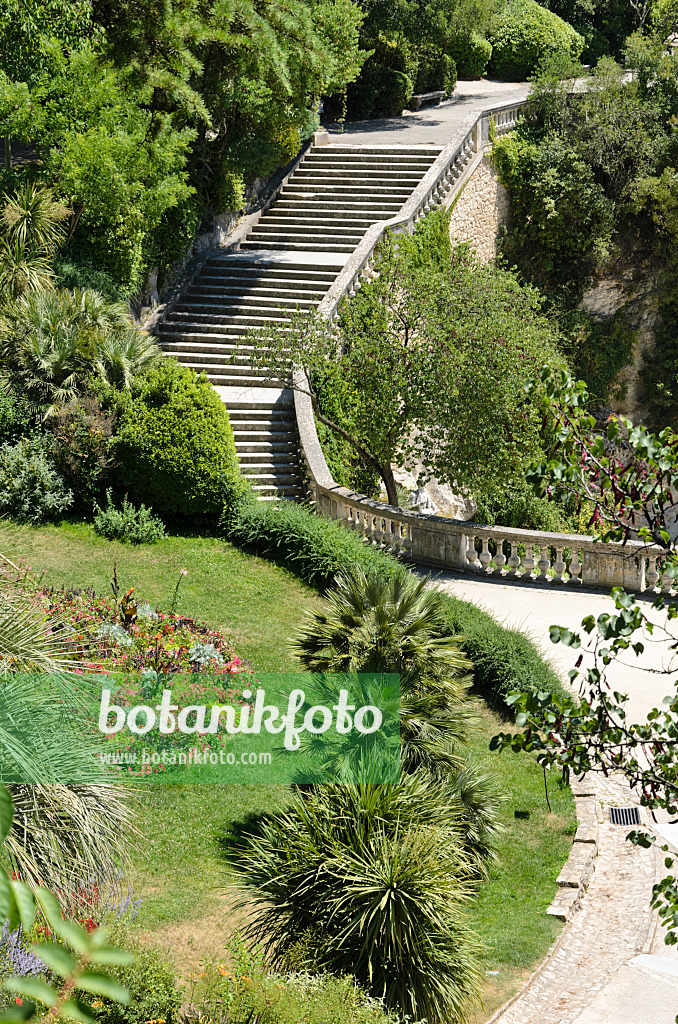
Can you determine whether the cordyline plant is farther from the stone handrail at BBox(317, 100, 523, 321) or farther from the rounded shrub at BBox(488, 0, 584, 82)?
the rounded shrub at BBox(488, 0, 584, 82)

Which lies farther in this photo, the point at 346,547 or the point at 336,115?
the point at 336,115

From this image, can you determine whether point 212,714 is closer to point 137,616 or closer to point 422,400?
point 137,616

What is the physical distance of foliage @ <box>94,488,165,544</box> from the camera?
1475 centimetres

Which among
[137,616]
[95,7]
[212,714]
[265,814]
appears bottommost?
[265,814]

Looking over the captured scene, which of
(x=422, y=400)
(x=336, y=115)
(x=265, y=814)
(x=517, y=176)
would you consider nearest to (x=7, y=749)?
(x=265, y=814)

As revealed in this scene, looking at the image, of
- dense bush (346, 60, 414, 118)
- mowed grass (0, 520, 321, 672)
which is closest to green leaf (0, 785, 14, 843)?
mowed grass (0, 520, 321, 672)

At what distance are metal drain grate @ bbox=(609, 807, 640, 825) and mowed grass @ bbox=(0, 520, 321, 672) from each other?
380 centimetres

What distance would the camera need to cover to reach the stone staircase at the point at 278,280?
17.7 metres

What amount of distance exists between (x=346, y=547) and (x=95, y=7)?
10.9 meters

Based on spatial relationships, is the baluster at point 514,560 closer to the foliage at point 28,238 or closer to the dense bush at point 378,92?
the foliage at point 28,238

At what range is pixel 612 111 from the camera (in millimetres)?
27312

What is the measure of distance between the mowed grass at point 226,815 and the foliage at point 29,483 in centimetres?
43

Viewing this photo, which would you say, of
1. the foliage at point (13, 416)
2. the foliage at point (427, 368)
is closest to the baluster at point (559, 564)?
the foliage at point (427, 368)

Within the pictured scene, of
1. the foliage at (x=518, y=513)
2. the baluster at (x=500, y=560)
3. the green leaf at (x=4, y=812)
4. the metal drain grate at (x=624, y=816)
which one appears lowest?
the green leaf at (x=4, y=812)
